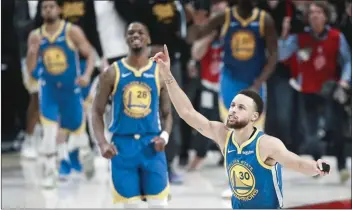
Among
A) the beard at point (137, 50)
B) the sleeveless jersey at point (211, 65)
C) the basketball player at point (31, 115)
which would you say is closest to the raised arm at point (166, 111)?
the beard at point (137, 50)

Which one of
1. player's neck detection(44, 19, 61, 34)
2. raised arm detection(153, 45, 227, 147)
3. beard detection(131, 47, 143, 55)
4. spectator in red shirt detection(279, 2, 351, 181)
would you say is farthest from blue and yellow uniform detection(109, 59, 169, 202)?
spectator in red shirt detection(279, 2, 351, 181)

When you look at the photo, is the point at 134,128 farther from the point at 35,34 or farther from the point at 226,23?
the point at 35,34

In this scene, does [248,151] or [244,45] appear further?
[244,45]

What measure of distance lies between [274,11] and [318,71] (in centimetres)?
65

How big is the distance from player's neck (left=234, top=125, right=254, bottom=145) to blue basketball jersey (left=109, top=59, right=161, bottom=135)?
0.98 meters

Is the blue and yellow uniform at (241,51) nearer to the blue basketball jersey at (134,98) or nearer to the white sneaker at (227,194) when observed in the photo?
the white sneaker at (227,194)

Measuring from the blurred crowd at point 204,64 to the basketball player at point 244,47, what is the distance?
0.16m

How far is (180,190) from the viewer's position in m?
6.71

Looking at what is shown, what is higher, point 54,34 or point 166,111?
point 54,34

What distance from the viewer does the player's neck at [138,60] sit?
5.15 m

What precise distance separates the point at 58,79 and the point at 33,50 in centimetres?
36

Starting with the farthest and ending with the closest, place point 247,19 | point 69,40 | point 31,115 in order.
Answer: point 31,115, point 69,40, point 247,19

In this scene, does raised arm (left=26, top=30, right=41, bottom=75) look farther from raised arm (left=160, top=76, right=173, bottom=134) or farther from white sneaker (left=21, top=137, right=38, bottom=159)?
raised arm (left=160, top=76, right=173, bottom=134)

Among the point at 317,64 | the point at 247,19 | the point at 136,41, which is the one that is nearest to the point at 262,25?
the point at 247,19
